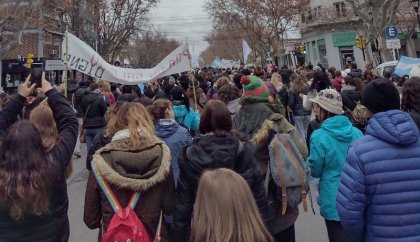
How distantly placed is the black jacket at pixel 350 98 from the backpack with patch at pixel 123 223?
3916 millimetres

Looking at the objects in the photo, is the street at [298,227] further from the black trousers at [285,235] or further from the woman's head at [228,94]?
the woman's head at [228,94]

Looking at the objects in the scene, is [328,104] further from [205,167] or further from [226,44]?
[226,44]

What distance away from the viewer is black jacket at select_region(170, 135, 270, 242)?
3.02 m

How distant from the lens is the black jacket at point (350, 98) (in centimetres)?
603

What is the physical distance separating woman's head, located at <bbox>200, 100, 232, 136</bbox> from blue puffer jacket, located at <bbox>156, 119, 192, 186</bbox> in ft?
2.43

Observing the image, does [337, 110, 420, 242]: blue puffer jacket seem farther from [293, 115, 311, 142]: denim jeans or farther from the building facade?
the building facade

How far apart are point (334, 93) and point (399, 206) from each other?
4.93 feet

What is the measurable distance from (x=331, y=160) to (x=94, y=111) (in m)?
5.92

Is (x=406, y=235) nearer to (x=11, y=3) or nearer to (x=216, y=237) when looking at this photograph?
A: (x=216, y=237)

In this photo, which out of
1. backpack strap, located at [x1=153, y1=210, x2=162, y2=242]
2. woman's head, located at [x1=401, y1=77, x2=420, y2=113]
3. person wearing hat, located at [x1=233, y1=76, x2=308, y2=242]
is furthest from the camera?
woman's head, located at [x1=401, y1=77, x2=420, y2=113]

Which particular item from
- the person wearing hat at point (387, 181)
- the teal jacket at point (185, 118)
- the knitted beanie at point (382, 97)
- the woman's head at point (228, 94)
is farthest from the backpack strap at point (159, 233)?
the woman's head at point (228, 94)

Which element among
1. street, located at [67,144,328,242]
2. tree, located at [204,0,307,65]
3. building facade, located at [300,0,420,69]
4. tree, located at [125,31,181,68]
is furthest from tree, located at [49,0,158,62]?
tree, located at [125,31,181,68]

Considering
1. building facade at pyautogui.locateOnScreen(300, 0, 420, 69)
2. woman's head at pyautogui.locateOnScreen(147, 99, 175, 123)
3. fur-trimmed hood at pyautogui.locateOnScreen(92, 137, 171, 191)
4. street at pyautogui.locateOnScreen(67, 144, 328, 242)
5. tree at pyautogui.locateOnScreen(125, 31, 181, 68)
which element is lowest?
street at pyautogui.locateOnScreen(67, 144, 328, 242)

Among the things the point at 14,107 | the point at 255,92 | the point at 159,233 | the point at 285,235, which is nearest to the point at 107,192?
the point at 159,233
